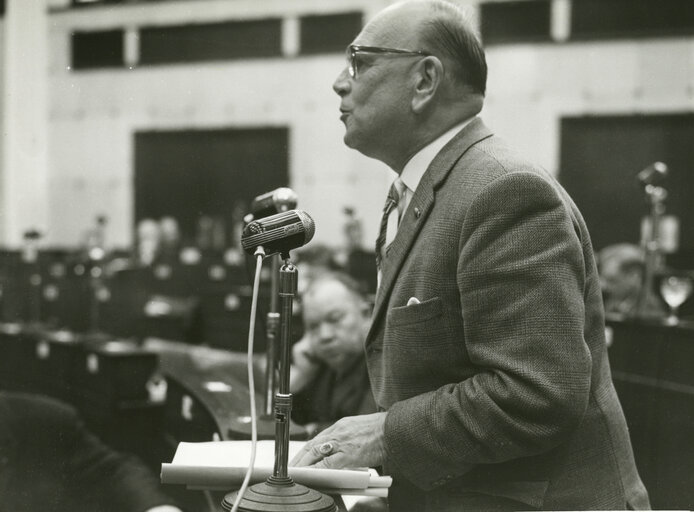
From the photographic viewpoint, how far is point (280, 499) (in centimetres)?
107

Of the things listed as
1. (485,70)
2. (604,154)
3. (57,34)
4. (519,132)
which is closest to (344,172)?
(519,132)

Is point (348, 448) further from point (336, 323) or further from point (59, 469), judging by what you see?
point (336, 323)

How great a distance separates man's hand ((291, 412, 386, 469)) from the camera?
1.24 m

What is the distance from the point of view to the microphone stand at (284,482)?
1061 millimetres

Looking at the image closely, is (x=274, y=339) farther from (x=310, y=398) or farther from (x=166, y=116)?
(x=166, y=116)

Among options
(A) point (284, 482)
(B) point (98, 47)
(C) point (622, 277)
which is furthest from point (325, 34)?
(A) point (284, 482)

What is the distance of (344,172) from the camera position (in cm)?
818

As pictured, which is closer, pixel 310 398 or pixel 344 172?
pixel 310 398

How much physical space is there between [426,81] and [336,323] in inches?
60.9

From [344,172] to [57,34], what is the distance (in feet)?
10.8

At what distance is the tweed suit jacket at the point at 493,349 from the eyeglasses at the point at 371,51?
15cm

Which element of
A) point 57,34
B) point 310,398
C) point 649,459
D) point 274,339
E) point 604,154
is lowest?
point 649,459

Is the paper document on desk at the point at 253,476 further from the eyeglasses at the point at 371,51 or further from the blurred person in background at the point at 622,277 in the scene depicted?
the blurred person in background at the point at 622,277

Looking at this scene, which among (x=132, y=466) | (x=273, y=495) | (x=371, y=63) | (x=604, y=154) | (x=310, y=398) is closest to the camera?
(x=273, y=495)
